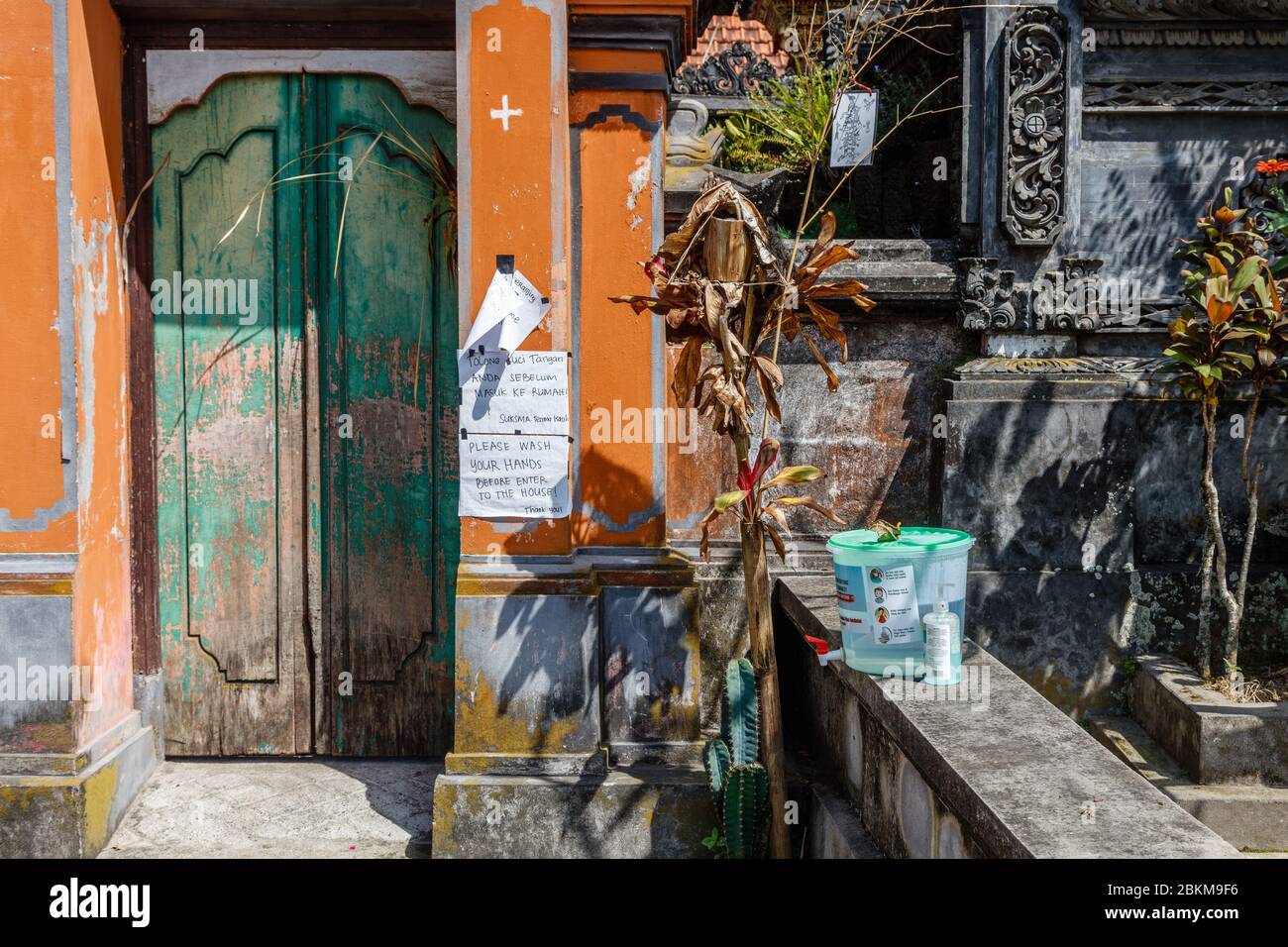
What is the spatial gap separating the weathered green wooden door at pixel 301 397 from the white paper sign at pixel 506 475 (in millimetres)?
611

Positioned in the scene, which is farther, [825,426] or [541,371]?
[825,426]

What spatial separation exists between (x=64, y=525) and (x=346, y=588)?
1.23 m

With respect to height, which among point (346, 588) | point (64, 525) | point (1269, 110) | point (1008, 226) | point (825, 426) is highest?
point (1269, 110)

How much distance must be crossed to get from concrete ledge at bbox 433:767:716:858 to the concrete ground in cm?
28

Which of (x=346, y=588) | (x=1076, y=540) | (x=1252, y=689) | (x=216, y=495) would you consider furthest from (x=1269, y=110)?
(x=216, y=495)

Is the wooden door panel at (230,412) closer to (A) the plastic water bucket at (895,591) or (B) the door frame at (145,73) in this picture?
(B) the door frame at (145,73)

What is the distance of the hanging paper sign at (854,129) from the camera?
6.09 m

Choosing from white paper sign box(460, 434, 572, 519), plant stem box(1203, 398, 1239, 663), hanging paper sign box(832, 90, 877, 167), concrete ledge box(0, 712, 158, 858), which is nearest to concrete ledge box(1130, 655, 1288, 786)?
plant stem box(1203, 398, 1239, 663)

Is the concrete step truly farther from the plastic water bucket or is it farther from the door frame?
the door frame

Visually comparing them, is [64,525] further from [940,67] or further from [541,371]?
[940,67]

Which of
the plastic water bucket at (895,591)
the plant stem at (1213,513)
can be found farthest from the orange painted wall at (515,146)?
the plant stem at (1213,513)

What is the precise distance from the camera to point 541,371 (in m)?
4.94

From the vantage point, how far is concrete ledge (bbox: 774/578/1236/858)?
110 inches

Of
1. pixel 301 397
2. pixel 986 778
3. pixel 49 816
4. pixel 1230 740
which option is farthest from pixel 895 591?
pixel 49 816
